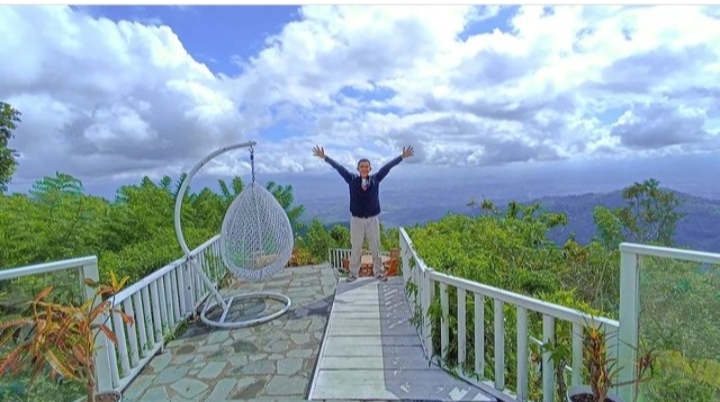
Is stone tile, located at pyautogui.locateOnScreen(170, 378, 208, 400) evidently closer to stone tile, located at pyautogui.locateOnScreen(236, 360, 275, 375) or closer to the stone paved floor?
the stone paved floor

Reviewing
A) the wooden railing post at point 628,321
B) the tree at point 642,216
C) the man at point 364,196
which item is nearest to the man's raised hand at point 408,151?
the man at point 364,196

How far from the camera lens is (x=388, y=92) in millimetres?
6359

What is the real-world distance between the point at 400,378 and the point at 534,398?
0.88 m

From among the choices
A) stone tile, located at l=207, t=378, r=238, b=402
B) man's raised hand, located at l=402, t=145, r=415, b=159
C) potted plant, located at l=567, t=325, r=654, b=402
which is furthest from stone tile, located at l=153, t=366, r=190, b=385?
man's raised hand, located at l=402, t=145, r=415, b=159

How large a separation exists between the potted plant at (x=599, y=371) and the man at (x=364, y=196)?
11.7 ft

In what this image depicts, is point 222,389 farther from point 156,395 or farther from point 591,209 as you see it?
point 591,209

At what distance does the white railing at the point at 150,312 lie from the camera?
9.73 feet

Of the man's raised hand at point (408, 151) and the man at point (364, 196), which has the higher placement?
the man's raised hand at point (408, 151)

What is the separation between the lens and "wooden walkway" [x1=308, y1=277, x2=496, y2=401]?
2.70m

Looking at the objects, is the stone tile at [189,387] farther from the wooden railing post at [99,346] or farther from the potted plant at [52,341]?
the potted plant at [52,341]

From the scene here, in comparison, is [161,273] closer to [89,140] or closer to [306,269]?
[306,269]

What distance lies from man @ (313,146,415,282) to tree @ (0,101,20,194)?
6169 mm

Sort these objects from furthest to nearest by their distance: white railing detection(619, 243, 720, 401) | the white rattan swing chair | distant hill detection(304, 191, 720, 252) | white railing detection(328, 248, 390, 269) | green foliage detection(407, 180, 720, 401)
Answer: white railing detection(328, 248, 390, 269)
distant hill detection(304, 191, 720, 252)
the white rattan swing chair
white railing detection(619, 243, 720, 401)
green foliage detection(407, 180, 720, 401)

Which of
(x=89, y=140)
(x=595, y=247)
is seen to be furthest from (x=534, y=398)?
(x=89, y=140)
